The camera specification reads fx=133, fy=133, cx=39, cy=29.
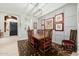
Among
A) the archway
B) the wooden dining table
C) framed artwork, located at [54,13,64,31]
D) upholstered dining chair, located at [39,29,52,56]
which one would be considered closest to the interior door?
the archway

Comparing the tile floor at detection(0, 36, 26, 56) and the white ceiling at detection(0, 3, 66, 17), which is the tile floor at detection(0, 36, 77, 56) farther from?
the white ceiling at detection(0, 3, 66, 17)

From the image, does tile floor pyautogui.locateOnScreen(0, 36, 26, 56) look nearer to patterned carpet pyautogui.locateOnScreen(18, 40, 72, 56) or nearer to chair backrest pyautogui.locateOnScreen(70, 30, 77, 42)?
patterned carpet pyautogui.locateOnScreen(18, 40, 72, 56)

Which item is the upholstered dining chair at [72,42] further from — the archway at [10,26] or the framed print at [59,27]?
the archway at [10,26]

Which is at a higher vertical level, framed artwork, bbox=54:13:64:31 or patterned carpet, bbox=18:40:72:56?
framed artwork, bbox=54:13:64:31

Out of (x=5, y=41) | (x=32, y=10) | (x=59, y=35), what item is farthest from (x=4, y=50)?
(x=59, y=35)

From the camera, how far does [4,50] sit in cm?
247

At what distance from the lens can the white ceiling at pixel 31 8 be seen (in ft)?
7.98

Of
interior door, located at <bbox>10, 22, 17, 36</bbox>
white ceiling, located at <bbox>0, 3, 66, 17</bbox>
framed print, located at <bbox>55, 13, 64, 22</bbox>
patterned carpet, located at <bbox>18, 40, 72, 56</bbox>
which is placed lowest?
patterned carpet, located at <bbox>18, 40, 72, 56</bbox>

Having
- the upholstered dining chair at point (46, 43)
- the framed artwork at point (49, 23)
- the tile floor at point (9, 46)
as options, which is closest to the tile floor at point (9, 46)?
the tile floor at point (9, 46)

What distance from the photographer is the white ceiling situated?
243 centimetres

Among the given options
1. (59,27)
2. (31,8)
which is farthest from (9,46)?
(59,27)

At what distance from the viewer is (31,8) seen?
2453 mm

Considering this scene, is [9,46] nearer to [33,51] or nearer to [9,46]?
[9,46]

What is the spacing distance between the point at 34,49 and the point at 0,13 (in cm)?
91
